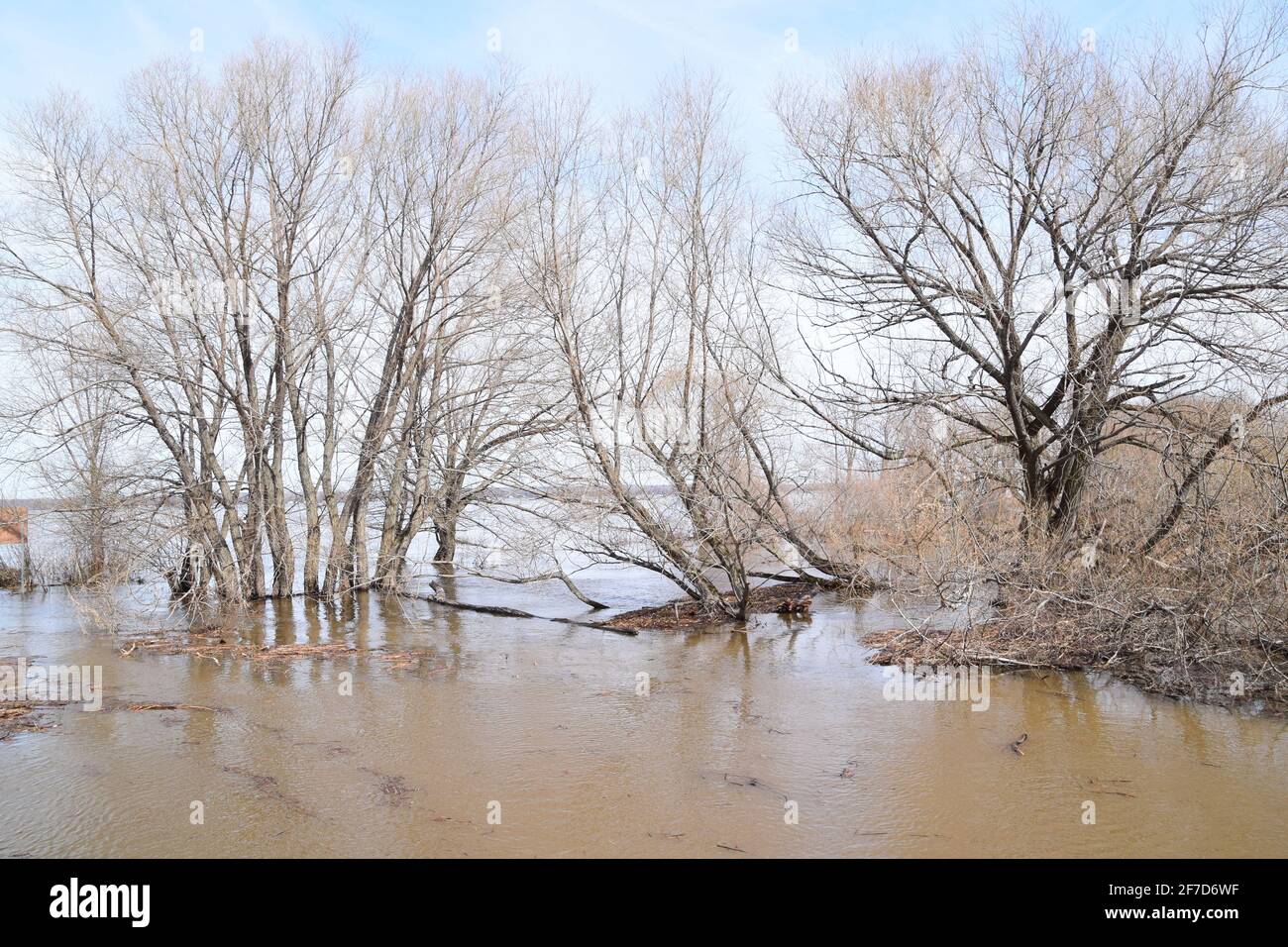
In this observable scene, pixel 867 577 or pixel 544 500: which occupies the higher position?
pixel 544 500

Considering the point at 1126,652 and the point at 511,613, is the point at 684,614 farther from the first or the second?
the point at 1126,652

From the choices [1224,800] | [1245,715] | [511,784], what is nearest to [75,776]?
[511,784]

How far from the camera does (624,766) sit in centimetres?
638

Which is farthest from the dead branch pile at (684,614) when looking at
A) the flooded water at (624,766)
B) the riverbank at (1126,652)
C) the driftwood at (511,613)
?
the riverbank at (1126,652)

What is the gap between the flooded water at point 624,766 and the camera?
5.10m

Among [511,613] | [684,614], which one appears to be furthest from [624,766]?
[511,613]

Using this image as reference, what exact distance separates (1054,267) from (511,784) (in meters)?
9.60

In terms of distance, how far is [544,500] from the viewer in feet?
47.0

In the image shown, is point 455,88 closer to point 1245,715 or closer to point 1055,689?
point 1055,689

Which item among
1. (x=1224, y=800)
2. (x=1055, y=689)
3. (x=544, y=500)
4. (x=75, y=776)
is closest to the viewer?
(x=1224, y=800)

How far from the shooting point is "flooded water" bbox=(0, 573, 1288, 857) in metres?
5.10

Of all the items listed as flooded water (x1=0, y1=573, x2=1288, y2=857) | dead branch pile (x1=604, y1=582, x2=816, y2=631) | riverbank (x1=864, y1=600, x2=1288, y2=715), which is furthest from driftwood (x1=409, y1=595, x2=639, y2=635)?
riverbank (x1=864, y1=600, x2=1288, y2=715)

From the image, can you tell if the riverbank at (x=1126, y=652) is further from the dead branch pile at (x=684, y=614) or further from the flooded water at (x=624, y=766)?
the dead branch pile at (x=684, y=614)

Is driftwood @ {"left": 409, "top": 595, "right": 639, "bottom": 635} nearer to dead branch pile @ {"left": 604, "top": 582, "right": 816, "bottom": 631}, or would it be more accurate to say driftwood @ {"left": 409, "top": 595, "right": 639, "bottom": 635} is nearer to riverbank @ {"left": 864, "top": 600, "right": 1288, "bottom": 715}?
dead branch pile @ {"left": 604, "top": 582, "right": 816, "bottom": 631}
